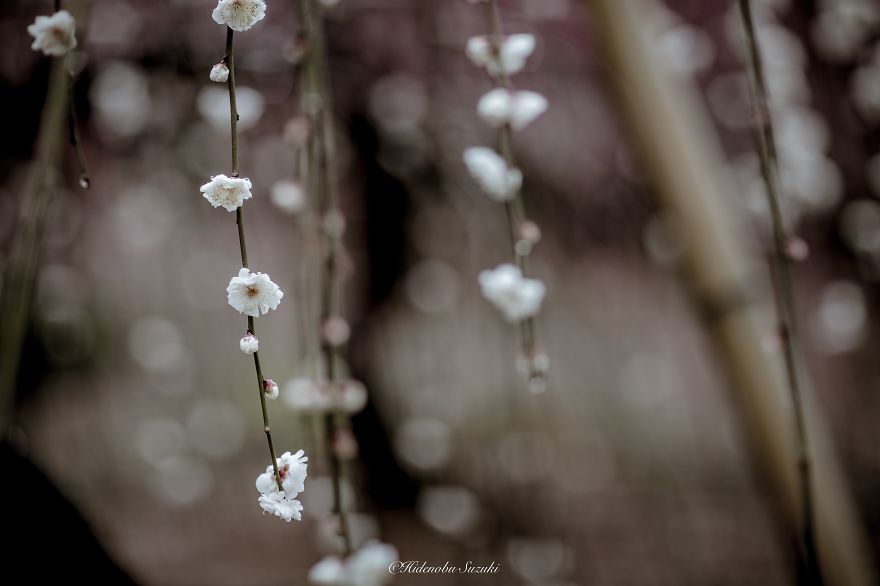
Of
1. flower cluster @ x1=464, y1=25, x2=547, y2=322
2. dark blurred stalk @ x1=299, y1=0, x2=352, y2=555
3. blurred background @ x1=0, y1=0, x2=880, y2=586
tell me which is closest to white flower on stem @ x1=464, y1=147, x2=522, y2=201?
flower cluster @ x1=464, y1=25, x2=547, y2=322

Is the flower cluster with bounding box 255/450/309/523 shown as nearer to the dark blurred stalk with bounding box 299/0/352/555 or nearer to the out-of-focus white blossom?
the dark blurred stalk with bounding box 299/0/352/555

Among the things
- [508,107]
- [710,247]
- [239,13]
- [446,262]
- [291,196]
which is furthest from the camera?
[446,262]

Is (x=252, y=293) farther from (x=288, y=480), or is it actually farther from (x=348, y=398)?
(x=348, y=398)

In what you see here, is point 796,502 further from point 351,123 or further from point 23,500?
point 351,123

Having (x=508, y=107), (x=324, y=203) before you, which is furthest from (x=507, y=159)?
(x=324, y=203)

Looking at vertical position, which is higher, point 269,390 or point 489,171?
point 489,171
